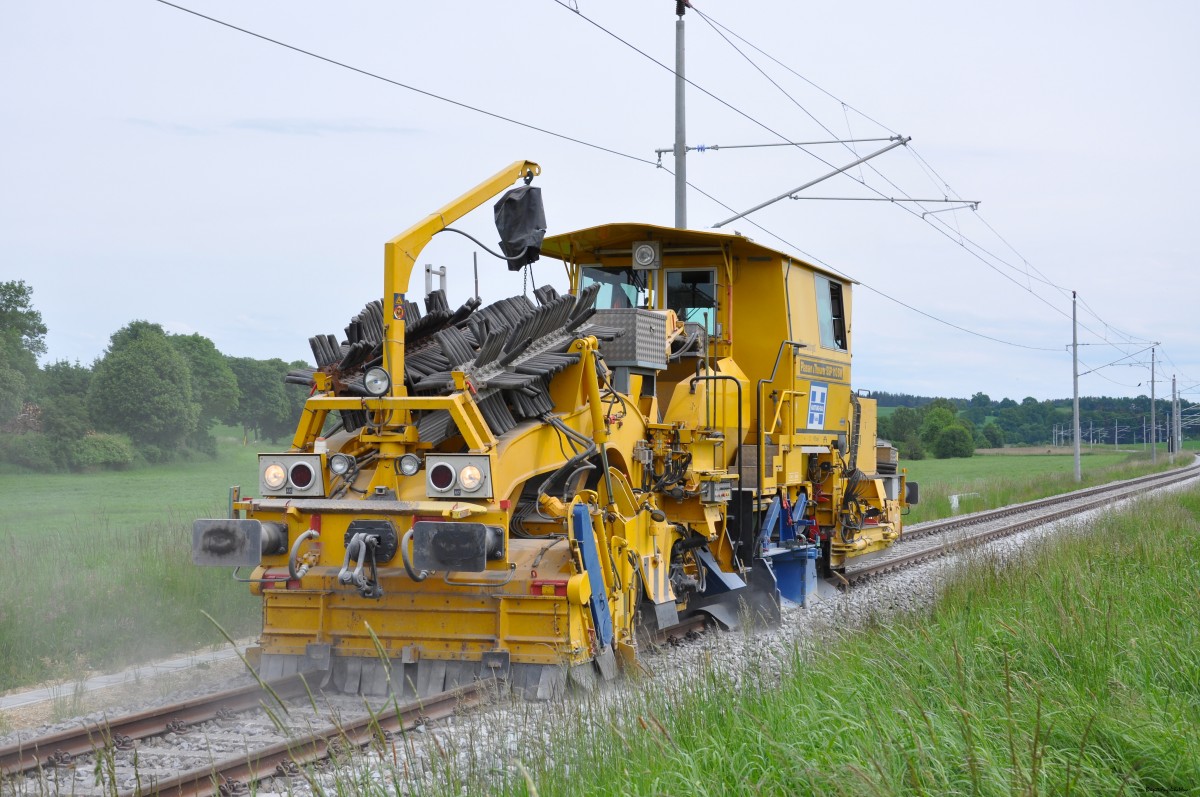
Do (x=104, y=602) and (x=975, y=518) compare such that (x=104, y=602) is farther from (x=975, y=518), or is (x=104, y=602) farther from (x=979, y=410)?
(x=979, y=410)

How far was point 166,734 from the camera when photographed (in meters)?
6.36

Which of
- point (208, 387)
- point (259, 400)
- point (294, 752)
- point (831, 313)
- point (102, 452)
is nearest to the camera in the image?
point (294, 752)

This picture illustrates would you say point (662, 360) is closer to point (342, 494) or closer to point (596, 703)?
point (342, 494)

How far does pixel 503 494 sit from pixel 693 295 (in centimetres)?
471

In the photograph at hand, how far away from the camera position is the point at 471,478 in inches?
272

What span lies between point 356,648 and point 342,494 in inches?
39.9

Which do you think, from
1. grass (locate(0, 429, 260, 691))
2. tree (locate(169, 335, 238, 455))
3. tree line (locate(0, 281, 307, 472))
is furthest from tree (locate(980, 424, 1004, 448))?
grass (locate(0, 429, 260, 691))

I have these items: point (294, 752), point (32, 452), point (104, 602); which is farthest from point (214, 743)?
point (32, 452)

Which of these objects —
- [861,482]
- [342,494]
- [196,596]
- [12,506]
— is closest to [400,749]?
[342,494]

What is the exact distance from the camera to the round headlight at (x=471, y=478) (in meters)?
6.88

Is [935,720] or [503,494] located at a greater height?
[503,494]

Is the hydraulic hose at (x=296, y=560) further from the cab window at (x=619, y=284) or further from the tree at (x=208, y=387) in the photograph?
the tree at (x=208, y=387)

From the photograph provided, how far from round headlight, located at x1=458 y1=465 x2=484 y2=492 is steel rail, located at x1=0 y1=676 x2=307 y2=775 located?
1.56m

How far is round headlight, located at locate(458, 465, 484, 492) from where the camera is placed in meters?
6.88
